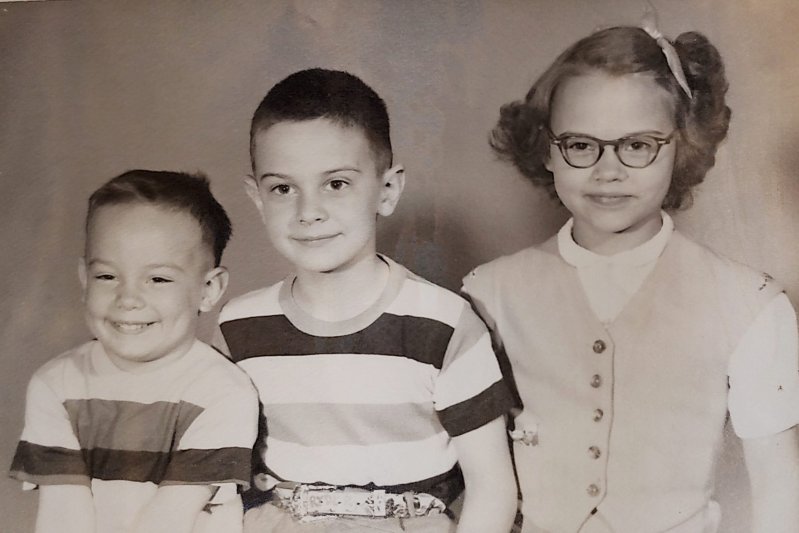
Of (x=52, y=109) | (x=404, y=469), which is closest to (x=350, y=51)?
(x=52, y=109)

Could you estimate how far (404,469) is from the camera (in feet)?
3.42

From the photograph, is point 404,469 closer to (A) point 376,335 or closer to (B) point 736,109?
(A) point 376,335

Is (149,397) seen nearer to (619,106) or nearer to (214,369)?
(214,369)

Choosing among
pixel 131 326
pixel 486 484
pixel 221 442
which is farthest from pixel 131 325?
pixel 486 484

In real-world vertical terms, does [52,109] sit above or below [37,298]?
above

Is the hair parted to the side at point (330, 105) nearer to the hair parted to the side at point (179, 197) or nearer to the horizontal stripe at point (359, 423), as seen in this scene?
the hair parted to the side at point (179, 197)

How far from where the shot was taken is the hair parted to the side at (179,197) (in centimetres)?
111

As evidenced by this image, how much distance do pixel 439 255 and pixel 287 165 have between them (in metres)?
0.24

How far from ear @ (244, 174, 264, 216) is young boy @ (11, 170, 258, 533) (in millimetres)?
48

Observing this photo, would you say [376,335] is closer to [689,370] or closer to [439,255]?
[439,255]

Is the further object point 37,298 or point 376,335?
point 37,298

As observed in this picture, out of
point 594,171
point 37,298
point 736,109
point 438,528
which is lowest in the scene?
point 438,528

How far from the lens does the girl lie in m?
1.02

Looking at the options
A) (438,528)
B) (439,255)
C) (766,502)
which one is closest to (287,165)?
(439,255)
